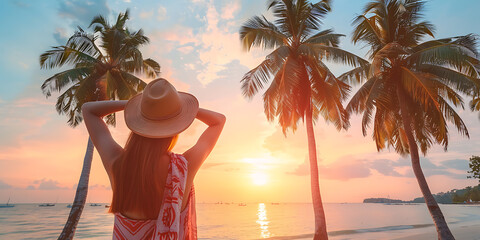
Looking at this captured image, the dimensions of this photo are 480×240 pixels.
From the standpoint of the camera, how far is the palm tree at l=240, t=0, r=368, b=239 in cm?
1316

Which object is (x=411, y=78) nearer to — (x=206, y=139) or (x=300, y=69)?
(x=300, y=69)

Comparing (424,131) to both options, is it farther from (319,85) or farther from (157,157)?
(157,157)

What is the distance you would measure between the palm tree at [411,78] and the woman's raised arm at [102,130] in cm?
1266

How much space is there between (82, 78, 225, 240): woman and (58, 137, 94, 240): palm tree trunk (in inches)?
583

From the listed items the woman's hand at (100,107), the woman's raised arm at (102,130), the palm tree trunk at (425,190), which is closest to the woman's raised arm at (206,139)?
the woman's raised arm at (102,130)

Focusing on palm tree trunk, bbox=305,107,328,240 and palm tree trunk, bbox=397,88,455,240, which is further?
palm tree trunk, bbox=305,107,328,240

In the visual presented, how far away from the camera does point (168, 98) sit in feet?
4.83

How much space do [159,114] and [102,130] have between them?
38 centimetres

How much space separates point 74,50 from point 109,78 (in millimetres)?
2423

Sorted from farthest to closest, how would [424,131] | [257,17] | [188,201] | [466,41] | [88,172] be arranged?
[424,131] < [88,172] < [257,17] < [466,41] < [188,201]

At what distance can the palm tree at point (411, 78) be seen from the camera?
467 inches

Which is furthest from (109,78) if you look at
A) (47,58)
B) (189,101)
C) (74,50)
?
(189,101)

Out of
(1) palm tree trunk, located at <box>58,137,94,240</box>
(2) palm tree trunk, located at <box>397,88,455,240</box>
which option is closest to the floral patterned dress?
(2) palm tree trunk, located at <box>397,88,455,240</box>

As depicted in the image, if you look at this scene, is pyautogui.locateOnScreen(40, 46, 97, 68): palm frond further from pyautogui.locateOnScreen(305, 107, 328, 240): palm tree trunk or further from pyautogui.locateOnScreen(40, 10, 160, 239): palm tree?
pyautogui.locateOnScreen(305, 107, 328, 240): palm tree trunk
